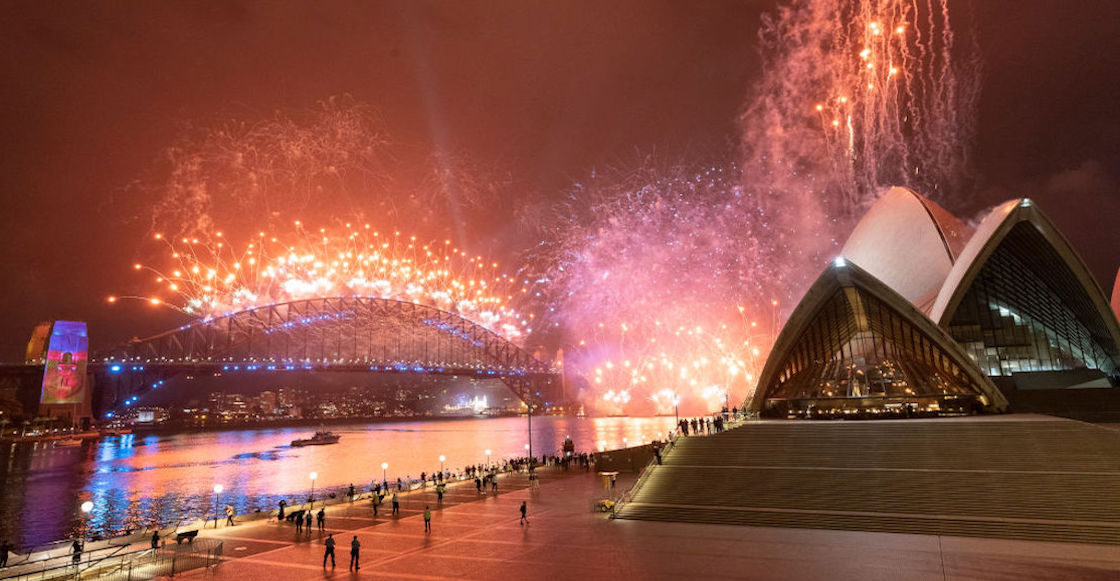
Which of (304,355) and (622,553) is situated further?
(304,355)

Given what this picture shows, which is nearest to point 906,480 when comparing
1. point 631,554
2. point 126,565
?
A: point 631,554

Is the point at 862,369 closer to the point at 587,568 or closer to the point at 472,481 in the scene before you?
the point at 472,481

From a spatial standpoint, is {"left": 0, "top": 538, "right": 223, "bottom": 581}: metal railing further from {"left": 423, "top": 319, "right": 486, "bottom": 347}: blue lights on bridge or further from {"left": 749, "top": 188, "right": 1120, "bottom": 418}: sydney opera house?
{"left": 423, "top": 319, "right": 486, "bottom": 347}: blue lights on bridge

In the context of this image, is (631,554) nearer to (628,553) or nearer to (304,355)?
(628,553)

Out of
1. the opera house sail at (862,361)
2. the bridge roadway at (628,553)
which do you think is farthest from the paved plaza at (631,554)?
the opera house sail at (862,361)

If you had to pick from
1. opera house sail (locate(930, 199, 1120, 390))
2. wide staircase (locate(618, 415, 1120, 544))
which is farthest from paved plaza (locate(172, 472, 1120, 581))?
opera house sail (locate(930, 199, 1120, 390))

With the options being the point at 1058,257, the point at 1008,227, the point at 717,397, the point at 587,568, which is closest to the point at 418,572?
the point at 587,568
